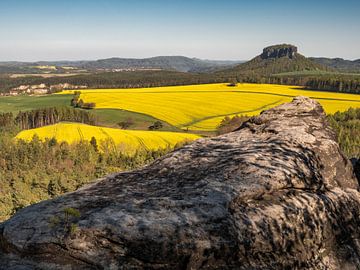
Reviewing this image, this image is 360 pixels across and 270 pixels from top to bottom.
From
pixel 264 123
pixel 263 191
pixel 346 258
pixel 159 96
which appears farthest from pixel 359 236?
pixel 159 96

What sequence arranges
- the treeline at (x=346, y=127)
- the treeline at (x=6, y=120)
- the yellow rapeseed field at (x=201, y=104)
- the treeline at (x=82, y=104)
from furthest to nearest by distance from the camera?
the treeline at (x=82, y=104) < the treeline at (x=6, y=120) < the yellow rapeseed field at (x=201, y=104) < the treeline at (x=346, y=127)

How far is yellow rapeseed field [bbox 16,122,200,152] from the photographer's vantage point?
81.5 metres

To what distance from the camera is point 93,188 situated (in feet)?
28.3

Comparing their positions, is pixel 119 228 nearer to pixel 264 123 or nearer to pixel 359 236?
pixel 359 236

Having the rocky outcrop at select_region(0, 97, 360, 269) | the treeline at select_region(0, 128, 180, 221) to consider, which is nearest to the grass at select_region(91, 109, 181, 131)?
the treeline at select_region(0, 128, 180, 221)

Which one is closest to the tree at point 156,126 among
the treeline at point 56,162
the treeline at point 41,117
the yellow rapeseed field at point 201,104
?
the yellow rapeseed field at point 201,104

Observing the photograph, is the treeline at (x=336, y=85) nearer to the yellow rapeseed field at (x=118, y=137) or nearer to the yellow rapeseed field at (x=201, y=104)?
the yellow rapeseed field at (x=201, y=104)

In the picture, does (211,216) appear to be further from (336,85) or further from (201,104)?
(336,85)

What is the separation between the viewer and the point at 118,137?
281 ft

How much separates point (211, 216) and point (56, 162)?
8050 cm

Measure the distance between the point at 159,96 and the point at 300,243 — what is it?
142m

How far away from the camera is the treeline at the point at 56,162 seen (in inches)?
2602

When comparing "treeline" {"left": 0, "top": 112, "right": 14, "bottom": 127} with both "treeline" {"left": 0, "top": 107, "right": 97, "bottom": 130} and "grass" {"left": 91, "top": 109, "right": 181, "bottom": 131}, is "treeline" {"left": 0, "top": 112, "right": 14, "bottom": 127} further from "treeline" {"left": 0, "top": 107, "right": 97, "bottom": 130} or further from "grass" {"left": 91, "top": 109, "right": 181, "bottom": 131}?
"grass" {"left": 91, "top": 109, "right": 181, "bottom": 131}

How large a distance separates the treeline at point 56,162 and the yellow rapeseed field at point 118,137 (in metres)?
2.26
